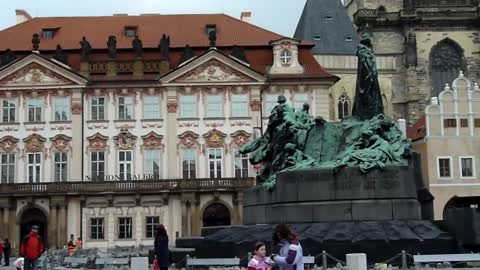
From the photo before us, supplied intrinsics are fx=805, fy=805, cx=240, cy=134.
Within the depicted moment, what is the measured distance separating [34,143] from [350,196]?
3012 centimetres

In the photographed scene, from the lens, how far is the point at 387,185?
19.4 m

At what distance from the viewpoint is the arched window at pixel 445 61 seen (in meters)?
67.0

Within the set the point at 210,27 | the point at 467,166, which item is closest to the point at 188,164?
the point at 210,27

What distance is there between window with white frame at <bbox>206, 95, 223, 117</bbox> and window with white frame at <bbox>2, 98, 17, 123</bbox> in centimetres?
1117

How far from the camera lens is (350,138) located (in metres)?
21.2

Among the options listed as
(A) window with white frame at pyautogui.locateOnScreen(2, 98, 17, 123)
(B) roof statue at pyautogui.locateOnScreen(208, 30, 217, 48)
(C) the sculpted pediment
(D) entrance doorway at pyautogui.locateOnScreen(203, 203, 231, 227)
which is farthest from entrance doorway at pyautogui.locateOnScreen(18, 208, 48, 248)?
(B) roof statue at pyautogui.locateOnScreen(208, 30, 217, 48)

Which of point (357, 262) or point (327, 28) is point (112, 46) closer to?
point (327, 28)

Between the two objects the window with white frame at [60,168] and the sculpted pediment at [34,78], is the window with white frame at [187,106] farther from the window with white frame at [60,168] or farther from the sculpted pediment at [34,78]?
the window with white frame at [60,168]

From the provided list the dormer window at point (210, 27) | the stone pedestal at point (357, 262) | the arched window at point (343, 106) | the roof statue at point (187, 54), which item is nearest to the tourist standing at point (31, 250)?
the stone pedestal at point (357, 262)

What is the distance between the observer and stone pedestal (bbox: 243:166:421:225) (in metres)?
19.3

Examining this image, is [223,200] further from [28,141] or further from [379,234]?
[379,234]

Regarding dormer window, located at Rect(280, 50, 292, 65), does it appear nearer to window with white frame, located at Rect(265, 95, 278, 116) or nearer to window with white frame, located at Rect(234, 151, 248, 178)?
window with white frame, located at Rect(265, 95, 278, 116)

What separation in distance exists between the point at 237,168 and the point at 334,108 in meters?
13.0

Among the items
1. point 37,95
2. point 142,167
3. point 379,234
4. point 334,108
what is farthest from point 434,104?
point 379,234
